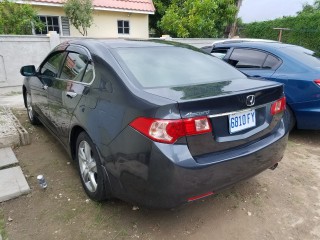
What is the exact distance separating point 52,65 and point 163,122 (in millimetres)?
2503

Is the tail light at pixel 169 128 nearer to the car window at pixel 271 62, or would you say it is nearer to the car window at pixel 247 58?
the car window at pixel 271 62

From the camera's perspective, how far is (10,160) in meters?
3.59

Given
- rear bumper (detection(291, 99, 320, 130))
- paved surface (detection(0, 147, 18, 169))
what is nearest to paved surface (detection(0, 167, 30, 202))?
paved surface (detection(0, 147, 18, 169))

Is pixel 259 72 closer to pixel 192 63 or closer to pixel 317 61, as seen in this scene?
pixel 317 61

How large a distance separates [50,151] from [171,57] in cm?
230

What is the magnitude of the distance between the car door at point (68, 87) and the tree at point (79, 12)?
9.23m

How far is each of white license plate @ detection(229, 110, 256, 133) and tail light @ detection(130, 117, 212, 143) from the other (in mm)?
333

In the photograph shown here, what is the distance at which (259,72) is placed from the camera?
4727 mm

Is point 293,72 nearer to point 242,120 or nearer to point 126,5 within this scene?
point 242,120

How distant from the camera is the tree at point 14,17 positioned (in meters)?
9.45

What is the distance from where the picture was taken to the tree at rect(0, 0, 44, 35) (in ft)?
31.0

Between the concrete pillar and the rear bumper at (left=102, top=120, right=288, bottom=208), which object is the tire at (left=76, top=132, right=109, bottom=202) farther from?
the concrete pillar

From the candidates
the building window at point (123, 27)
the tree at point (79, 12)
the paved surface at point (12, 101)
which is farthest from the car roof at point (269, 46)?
the building window at point (123, 27)

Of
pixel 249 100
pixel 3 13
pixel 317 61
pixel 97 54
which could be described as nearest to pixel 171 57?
pixel 97 54
